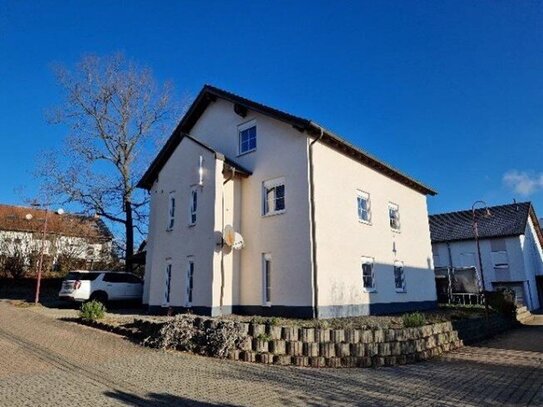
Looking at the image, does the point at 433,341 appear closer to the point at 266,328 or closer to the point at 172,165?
the point at 266,328

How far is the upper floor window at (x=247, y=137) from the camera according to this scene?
1645 cm

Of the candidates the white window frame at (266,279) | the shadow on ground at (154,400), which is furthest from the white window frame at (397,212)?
the shadow on ground at (154,400)

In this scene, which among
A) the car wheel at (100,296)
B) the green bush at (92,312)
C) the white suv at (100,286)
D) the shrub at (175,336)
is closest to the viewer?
the shrub at (175,336)

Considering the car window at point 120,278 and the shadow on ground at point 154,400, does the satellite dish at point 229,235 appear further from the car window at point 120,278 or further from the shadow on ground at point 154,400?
the car window at point 120,278

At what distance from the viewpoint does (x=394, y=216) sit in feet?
65.5

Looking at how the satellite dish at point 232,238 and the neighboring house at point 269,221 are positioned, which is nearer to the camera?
the neighboring house at point 269,221

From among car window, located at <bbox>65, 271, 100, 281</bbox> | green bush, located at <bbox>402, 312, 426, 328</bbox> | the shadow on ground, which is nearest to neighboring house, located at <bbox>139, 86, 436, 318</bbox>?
car window, located at <bbox>65, 271, 100, 281</bbox>

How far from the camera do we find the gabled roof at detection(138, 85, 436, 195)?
14328 mm

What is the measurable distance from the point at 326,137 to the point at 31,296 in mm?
23394

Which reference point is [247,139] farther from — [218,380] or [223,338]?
[218,380]

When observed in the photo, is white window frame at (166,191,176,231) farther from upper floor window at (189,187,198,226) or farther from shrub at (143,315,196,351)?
shrub at (143,315,196,351)

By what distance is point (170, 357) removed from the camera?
29.6 ft

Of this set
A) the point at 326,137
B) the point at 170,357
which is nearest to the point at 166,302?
the point at 170,357

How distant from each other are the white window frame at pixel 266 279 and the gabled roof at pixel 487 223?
27.8 m
